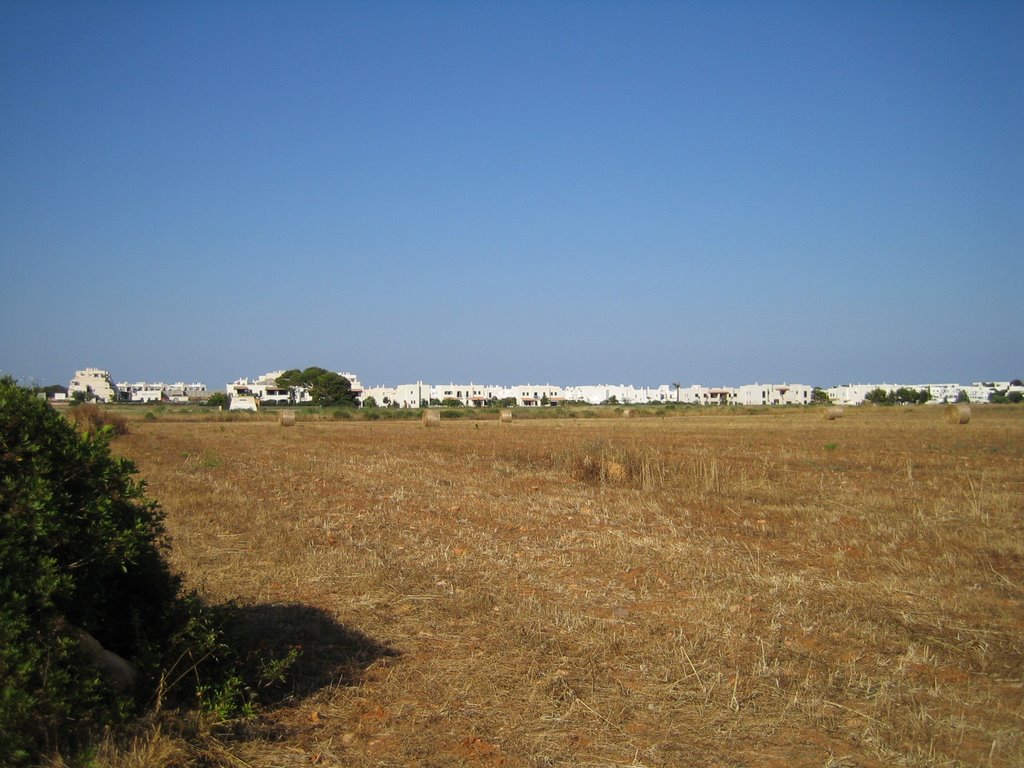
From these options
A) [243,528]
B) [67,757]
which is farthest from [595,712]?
[243,528]

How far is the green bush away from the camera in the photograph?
417 centimetres

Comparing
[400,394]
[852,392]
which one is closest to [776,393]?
[852,392]

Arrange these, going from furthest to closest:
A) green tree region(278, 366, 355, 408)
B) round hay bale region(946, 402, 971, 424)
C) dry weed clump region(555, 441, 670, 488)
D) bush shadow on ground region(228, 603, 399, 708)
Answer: green tree region(278, 366, 355, 408) → round hay bale region(946, 402, 971, 424) → dry weed clump region(555, 441, 670, 488) → bush shadow on ground region(228, 603, 399, 708)

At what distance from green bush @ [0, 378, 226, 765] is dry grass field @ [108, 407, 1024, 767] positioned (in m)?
0.47

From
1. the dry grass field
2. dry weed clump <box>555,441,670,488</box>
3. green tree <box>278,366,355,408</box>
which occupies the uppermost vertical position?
green tree <box>278,366,355,408</box>

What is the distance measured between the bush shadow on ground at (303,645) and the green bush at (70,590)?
532mm

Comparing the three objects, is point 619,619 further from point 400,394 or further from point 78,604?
point 400,394

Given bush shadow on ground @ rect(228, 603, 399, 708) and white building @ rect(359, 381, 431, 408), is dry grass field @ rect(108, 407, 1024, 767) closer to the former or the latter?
bush shadow on ground @ rect(228, 603, 399, 708)

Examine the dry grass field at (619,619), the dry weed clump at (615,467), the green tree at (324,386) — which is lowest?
the dry grass field at (619,619)

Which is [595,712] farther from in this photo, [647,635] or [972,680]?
[972,680]

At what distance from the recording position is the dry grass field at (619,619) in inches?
195

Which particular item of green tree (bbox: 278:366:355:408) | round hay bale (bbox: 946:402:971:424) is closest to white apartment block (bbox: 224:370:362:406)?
green tree (bbox: 278:366:355:408)

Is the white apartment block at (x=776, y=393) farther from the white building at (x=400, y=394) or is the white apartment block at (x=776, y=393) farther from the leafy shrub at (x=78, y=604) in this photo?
the leafy shrub at (x=78, y=604)

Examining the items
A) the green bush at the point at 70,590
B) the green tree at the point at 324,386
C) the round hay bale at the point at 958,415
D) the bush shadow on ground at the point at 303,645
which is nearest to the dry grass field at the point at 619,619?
the bush shadow on ground at the point at 303,645
